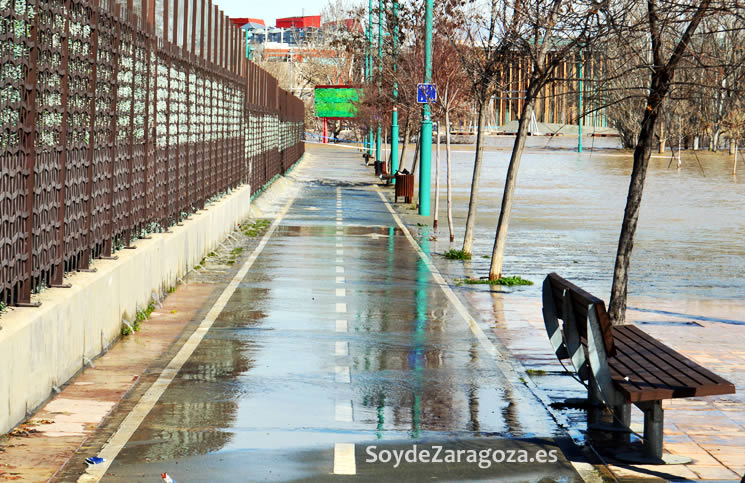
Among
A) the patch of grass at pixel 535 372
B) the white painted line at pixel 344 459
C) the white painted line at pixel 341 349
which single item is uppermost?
the white painted line at pixel 344 459

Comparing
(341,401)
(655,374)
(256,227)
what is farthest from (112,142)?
(256,227)

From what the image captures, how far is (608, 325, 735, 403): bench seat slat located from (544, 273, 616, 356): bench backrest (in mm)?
218

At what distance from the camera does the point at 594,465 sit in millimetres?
7566

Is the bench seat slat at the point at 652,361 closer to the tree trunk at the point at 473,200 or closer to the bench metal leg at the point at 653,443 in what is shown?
the bench metal leg at the point at 653,443

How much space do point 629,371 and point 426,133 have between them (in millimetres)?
21895

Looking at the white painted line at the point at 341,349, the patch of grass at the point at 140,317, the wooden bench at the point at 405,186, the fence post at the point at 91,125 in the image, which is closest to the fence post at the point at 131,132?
the patch of grass at the point at 140,317

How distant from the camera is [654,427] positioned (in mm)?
7684

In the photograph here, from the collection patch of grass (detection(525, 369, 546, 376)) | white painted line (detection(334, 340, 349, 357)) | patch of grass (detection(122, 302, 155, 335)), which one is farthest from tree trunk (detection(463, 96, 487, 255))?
patch of grass (detection(525, 369, 546, 376))

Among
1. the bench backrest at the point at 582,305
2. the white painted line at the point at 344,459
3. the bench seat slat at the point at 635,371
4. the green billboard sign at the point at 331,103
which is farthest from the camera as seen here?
the green billboard sign at the point at 331,103

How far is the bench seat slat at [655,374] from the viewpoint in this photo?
24.4ft

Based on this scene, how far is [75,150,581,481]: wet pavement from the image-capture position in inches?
292

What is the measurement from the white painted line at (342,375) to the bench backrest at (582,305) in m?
1.79

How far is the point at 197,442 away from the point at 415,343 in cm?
454

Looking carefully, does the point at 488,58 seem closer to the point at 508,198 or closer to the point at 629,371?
the point at 508,198
